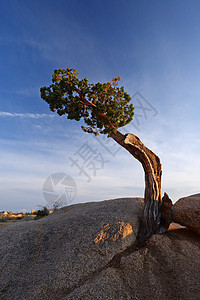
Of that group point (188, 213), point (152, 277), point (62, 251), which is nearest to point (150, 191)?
point (188, 213)

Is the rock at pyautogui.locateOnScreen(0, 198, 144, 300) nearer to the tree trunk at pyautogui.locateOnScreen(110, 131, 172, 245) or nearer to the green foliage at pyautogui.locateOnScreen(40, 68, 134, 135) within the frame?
the tree trunk at pyautogui.locateOnScreen(110, 131, 172, 245)

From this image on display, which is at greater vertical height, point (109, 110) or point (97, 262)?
point (109, 110)

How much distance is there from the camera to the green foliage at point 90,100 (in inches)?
382

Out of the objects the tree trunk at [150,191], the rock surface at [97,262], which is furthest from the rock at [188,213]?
the rock surface at [97,262]

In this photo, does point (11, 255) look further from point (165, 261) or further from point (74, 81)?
point (74, 81)

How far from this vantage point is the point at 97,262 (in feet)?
20.1

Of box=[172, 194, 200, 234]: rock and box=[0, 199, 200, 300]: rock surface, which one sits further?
box=[172, 194, 200, 234]: rock

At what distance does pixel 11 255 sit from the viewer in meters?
6.93

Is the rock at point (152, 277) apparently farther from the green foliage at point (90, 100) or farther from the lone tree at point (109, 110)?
the green foliage at point (90, 100)

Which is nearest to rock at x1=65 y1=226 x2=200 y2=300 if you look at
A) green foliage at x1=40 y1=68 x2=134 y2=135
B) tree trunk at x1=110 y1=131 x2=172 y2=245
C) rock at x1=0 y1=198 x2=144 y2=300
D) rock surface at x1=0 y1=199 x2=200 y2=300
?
rock surface at x1=0 y1=199 x2=200 y2=300

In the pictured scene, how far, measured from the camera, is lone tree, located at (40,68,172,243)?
948 cm

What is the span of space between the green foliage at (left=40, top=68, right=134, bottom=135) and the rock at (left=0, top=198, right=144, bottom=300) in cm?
462

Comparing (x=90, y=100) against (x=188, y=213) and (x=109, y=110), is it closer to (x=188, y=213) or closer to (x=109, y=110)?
(x=109, y=110)

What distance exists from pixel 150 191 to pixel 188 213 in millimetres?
1932
